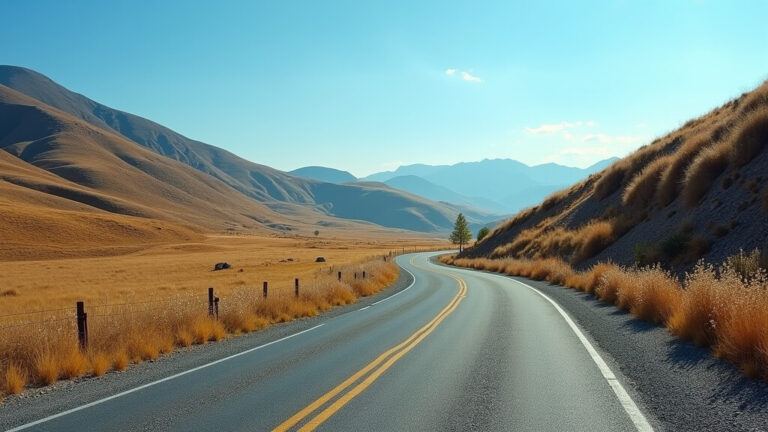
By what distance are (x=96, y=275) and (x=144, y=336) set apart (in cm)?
4106

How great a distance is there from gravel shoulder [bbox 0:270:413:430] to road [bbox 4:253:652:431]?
0.26m

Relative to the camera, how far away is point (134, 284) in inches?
1523

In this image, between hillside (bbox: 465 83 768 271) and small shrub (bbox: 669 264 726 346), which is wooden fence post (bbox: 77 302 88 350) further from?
hillside (bbox: 465 83 768 271)

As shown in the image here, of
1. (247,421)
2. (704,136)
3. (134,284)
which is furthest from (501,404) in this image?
(134,284)

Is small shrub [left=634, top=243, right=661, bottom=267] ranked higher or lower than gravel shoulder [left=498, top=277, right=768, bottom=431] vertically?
higher

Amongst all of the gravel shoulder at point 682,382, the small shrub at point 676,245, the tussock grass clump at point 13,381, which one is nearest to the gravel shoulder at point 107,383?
the tussock grass clump at point 13,381

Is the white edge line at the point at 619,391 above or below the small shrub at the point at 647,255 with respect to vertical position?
below

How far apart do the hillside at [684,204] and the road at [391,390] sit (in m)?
7.17

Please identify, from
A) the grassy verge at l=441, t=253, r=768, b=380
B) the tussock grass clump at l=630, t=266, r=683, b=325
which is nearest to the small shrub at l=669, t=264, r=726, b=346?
the grassy verge at l=441, t=253, r=768, b=380

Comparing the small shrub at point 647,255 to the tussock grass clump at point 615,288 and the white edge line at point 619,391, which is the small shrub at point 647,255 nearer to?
the tussock grass clump at point 615,288

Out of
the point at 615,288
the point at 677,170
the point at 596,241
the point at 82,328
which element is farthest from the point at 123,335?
the point at 677,170

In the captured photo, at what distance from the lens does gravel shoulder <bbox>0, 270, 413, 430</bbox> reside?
6992 millimetres

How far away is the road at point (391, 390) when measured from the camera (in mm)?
5973

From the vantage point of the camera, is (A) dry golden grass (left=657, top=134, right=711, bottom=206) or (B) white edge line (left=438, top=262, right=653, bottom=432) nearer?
(B) white edge line (left=438, top=262, right=653, bottom=432)
